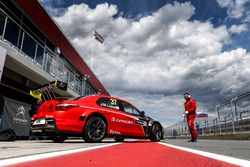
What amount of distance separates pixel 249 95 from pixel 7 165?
11134 millimetres

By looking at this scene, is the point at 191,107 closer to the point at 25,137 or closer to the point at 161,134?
the point at 161,134

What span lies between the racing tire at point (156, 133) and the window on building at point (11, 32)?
6.81 metres

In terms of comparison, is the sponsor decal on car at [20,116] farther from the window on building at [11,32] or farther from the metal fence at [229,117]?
the metal fence at [229,117]

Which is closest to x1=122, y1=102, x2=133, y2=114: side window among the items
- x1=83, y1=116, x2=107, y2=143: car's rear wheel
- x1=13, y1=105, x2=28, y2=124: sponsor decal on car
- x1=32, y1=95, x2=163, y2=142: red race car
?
x1=32, y1=95, x2=163, y2=142: red race car

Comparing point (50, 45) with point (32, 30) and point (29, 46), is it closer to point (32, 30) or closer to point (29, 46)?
point (32, 30)

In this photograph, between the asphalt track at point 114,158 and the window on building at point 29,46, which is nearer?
the asphalt track at point 114,158

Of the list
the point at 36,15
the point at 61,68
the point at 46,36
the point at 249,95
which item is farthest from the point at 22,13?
the point at 249,95

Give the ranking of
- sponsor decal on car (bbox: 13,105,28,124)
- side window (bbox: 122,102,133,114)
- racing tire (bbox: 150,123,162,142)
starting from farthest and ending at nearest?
sponsor decal on car (bbox: 13,105,28,124)
racing tire (bbox: 150,123,162,142)
side window (bbox: 122,102,133,114)

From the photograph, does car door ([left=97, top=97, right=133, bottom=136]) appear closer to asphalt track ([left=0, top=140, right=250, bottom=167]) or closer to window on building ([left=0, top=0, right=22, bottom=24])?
asphalt track ([left=0, top=140, right=250, bottom=167])

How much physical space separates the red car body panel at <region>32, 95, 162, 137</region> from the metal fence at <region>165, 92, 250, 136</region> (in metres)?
6.01

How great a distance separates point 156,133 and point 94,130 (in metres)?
2.91

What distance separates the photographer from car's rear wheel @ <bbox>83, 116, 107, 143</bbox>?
6.72 m

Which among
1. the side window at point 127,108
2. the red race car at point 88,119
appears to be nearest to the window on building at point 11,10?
the red race car at point 88,119

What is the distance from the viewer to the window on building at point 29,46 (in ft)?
38.2
